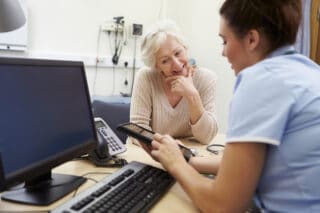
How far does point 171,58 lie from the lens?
1794mm

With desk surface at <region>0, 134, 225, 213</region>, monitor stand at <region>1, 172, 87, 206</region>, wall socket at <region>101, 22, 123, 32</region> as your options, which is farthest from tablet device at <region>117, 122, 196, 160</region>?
wall socket at <region>101, 22, 123, 32</region>

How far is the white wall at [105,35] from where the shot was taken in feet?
9.83

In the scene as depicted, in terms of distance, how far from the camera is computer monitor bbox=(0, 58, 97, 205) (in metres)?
0.85

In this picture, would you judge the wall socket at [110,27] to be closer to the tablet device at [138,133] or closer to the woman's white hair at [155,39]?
the woman's white hair at [155,39]

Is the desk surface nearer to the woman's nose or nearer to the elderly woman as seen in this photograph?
the elderly woman

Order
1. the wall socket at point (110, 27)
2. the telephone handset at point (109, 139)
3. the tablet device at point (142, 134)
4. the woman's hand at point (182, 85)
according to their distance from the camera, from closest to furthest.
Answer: the tablet device at point (142, 134)
the telephone handset at point (109, 139)
the woman's hand at point (182, 85)
the wall socket at point (110, 27)

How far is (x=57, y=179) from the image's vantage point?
1.07 m

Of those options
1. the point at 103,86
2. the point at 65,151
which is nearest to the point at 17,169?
the point at 65,151

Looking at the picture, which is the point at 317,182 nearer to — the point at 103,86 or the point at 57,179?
the point at 57,179

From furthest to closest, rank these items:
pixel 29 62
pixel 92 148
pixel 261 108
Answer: pixel 92 148 < pixel 29 62 < pixel 261 108

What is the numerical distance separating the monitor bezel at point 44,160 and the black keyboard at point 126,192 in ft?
0.41

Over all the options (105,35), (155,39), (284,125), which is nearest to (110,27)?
(105,35)

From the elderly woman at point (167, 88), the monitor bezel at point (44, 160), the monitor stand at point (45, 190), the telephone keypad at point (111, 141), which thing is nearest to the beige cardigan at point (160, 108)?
the elderly woman at point (167, 88)

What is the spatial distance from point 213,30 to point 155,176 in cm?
230
